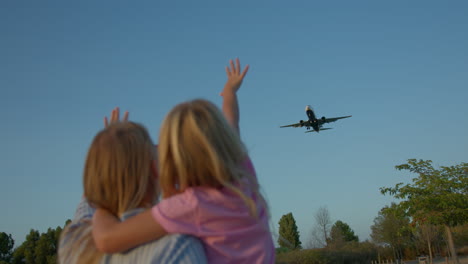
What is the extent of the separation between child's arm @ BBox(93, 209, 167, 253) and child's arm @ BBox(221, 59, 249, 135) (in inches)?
22.8

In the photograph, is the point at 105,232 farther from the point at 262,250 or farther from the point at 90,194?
the point at 262,250

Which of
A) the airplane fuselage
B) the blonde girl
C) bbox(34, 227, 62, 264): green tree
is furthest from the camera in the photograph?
the airplane fuselage

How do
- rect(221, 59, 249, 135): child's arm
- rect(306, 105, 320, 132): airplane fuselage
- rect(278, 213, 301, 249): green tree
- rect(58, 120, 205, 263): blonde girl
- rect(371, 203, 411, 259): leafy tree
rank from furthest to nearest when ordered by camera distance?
rect(278, 213, 301, 249): green tree, rect(371, 203, 411, 259): leafy tree, rect(306, 105, 320, 132): airplane fuselage, rect(221, 59, 249, 135): child's arm, rect(58, 120, 205, 263): blonde girl

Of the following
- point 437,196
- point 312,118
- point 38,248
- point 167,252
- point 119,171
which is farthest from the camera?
point 312,118

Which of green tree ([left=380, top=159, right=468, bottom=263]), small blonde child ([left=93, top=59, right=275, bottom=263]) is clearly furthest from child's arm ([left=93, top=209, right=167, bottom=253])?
green tree ([left=380, top=159, right=468, bottom=263])

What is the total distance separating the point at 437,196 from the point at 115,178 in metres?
21.5

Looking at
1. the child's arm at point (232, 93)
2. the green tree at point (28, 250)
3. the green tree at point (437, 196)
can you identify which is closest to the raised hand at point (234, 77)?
the child's arm at point (232, 93)

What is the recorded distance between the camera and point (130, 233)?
121cm

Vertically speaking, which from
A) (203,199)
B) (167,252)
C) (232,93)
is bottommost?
(167,252)

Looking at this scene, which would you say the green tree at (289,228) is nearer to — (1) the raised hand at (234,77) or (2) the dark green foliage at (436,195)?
(2) the dark green foliage at (436,195)

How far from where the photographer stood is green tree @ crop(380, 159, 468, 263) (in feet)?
63.0

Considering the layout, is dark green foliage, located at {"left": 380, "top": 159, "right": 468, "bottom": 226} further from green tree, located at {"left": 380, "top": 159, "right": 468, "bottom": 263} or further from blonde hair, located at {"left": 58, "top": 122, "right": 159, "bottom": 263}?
blonde hair, located at {"left": 58, "top": 122, "right": 159, "bottom": 263}

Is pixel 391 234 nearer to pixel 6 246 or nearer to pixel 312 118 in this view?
pixel 312 118

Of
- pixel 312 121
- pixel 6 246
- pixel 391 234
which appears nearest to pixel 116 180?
pixel 312 121
